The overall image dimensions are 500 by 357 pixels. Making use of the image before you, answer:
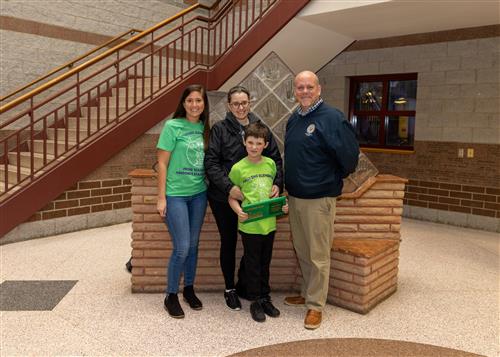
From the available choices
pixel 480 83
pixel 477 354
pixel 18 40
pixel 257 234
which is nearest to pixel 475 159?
pixel 480 83

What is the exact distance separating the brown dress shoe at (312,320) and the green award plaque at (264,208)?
725 millimetres

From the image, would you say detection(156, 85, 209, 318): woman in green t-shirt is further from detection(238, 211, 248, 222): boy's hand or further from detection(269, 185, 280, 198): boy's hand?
detection(269, 185, 280, 198): boy's hand

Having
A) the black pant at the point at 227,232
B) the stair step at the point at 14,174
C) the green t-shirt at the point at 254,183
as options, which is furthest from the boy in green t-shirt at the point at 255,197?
the stair step at the point at 14,174

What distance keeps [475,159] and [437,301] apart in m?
3.43

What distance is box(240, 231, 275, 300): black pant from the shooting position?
2.65m

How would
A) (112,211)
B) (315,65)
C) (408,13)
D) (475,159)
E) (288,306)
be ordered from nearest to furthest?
(288,306)
(408,13)
(112,211)
(475,159)
(315,65)

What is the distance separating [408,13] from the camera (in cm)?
504

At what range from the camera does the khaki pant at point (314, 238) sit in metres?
2.60

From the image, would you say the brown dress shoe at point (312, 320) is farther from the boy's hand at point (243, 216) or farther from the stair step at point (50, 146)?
the stair step at point (50, 146)

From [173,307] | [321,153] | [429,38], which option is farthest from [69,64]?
[429,38]

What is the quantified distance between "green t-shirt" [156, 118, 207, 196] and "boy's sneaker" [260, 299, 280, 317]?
3.06ft

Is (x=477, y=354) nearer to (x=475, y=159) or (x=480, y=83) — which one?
(x=475, y=159)

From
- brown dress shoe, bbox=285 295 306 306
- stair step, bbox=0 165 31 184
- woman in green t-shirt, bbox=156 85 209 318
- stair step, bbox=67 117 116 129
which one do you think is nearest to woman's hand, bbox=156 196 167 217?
woman in green t-shirt, bbox=156 85 209 318

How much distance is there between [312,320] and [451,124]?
4582mm
